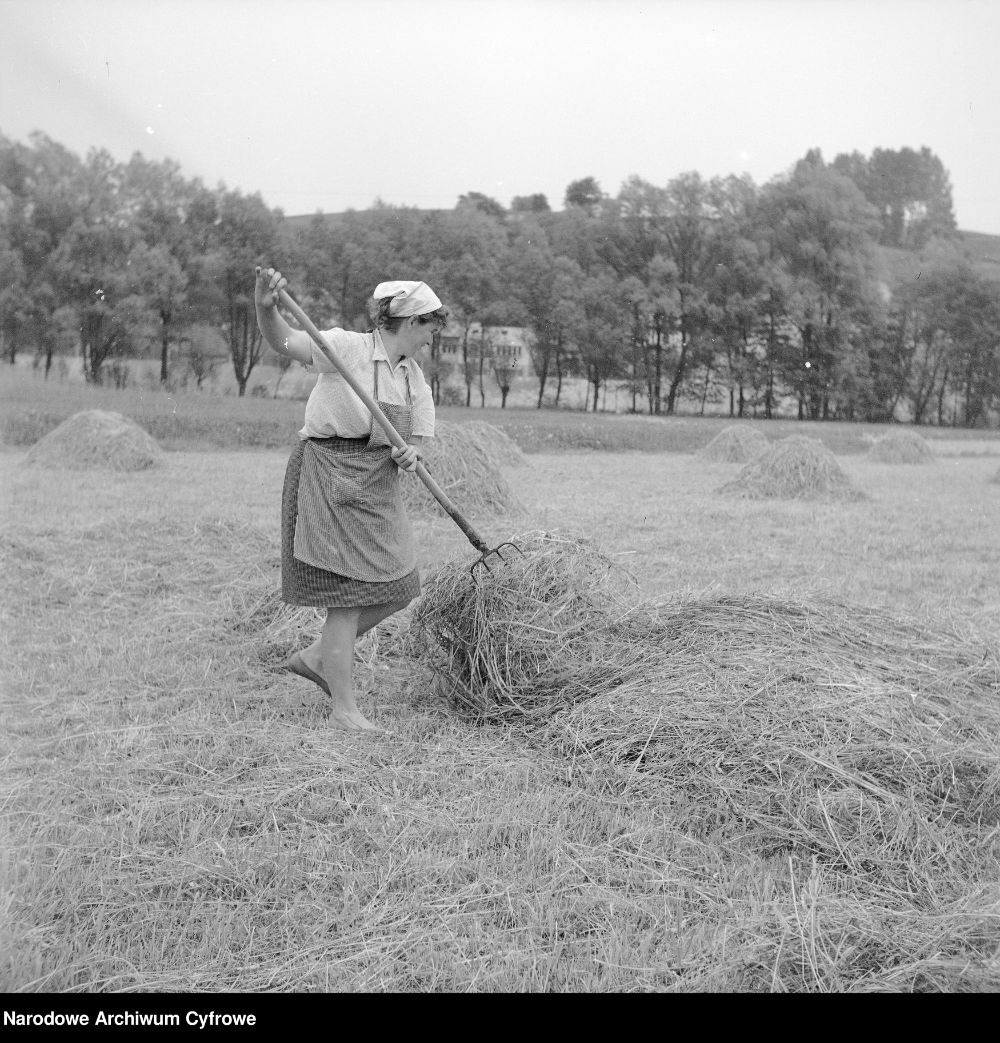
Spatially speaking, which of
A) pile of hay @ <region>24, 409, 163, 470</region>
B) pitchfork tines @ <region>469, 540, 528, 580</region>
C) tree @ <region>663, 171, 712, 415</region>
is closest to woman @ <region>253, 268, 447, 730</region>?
pitchfork tines @ <region>469, 540, 528, 580</region>

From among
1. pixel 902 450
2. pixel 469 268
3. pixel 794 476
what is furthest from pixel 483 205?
pixel 902 450

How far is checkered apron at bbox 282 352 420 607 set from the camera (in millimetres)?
2703

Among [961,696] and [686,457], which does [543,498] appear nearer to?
[686,457]

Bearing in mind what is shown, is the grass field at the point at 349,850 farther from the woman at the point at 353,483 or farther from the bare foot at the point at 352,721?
the woman at the point at 353,483

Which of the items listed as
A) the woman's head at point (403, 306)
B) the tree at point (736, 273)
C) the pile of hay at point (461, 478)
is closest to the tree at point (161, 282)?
the pile of hay at point (461, 478)

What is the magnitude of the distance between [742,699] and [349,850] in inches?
42.7

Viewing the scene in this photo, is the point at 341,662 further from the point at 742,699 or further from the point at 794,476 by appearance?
the point at 794,476

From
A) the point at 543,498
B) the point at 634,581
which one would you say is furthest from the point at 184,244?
the point at 634,581

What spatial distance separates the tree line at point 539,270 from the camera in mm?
6234

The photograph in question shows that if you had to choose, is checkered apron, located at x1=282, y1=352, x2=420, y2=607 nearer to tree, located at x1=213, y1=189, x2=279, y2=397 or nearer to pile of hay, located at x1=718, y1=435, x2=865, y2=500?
tree, located at x1=213, y1=189, x2=279, y2=397

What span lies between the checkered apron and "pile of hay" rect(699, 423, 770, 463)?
29.8ft

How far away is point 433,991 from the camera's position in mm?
1522

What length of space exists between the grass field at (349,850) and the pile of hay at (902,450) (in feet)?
28.4

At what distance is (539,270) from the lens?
7000 mm
